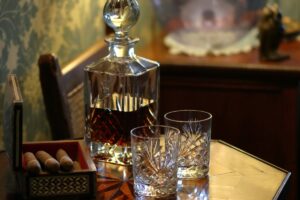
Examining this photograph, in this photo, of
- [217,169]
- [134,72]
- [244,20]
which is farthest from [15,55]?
[244,20]

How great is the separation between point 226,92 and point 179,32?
0.34 m

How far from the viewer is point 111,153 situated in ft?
4.89

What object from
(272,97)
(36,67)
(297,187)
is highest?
(36,67)

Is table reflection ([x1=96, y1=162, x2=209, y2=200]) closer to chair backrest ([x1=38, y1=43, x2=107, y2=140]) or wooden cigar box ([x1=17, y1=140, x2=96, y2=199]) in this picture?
wooden cigar box ([x1=17, y1=140, x2=96, y2=199])

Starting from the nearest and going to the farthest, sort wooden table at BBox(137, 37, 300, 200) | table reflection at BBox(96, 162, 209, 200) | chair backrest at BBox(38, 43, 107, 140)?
table reflection at BBox(96, 162, 209, 200), chair backrest at BBox(38, 43, 107, 140), wooden table at BBox(137, 37, 300, 200)

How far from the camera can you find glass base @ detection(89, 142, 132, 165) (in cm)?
148

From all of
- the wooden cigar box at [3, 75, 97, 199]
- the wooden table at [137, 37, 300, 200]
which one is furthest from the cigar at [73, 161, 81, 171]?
the wooden table at [137, 37, 300, 200]

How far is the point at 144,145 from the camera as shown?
129 cm

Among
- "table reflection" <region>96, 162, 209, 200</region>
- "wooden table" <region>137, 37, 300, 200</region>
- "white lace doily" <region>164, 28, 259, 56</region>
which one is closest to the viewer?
"table reflection" <region>96, 162, 209, 200</region>

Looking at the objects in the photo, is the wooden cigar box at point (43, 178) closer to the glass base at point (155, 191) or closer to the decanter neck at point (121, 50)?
the glass base at point (155, 191)

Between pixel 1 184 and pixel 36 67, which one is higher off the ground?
pixel 36 67

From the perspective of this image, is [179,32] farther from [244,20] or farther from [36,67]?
[36,67]

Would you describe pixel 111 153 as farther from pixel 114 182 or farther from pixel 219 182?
pixel 219 182

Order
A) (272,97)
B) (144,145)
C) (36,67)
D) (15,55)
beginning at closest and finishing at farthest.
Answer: (144,145)
(15,55)
(36,67)
(272,97)
